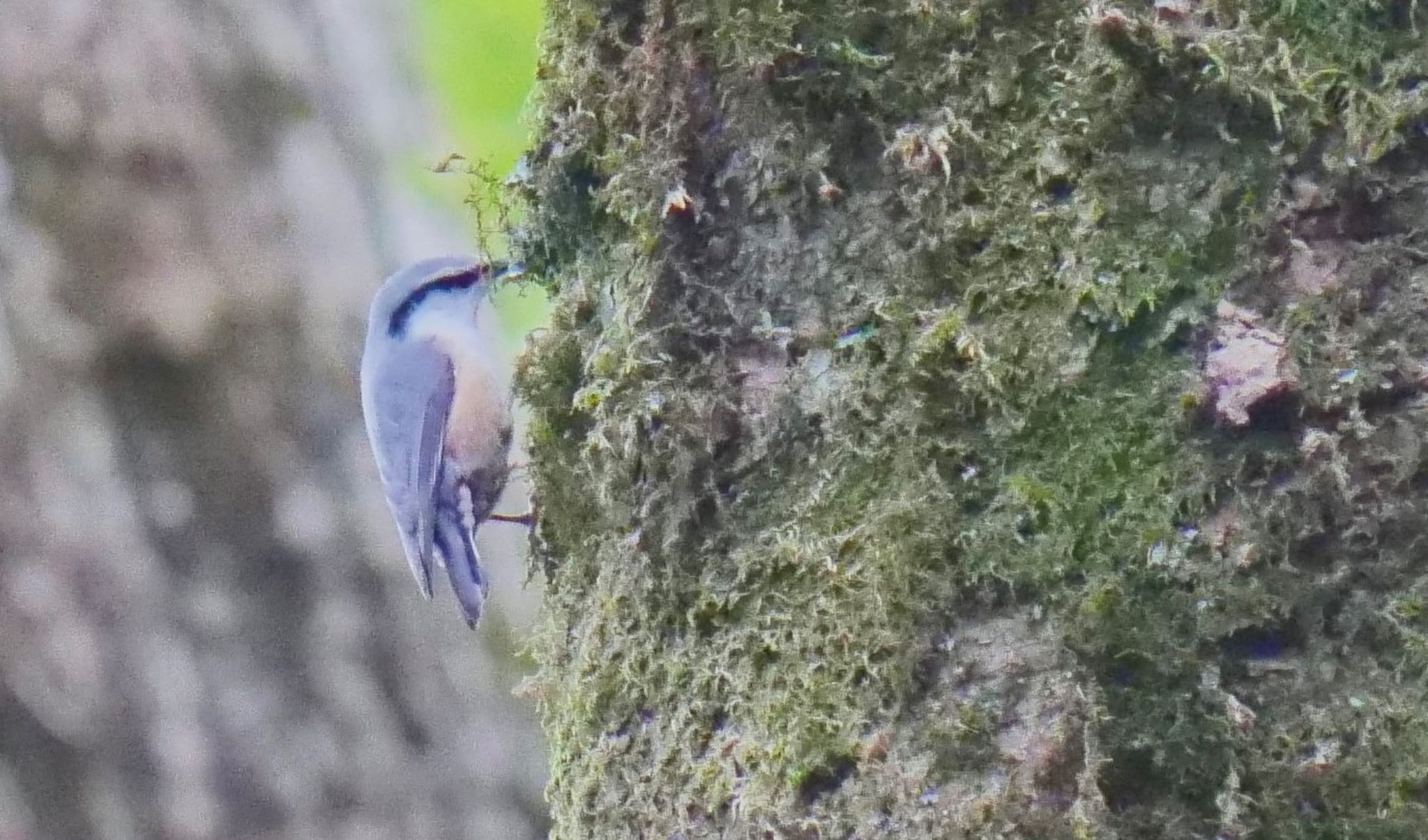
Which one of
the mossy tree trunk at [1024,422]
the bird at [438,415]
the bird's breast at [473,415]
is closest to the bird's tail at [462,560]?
the bird at [438,415]

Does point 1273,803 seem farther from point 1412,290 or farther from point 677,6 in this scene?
point 677,6

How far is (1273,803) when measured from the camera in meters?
0.94

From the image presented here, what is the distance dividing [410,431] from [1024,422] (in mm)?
1864

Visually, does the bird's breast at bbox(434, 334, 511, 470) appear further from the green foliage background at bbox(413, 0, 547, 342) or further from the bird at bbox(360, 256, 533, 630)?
the green foliage background at bbox(413, 0, 547, 342)

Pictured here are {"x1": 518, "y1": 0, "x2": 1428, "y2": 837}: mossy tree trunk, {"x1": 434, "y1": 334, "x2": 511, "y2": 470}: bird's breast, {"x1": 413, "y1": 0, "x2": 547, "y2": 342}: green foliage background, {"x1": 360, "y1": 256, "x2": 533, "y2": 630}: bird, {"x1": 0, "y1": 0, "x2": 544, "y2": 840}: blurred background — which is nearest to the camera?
{"x1": 518, "y1": 0, "x2": 1428, "y2": 837}: mossy tree trunk

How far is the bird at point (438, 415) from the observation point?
2.63m

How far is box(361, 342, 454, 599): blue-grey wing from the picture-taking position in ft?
8.52

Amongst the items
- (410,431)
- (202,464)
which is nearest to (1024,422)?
(410,431)

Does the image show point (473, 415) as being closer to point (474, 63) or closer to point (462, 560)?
point (462, 560)

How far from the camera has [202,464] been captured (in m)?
2.65

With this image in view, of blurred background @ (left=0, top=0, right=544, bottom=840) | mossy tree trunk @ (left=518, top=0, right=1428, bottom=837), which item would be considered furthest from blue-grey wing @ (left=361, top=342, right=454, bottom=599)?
mossy tree trunk @ (left=518, top=0, right=1428, bottom=837)

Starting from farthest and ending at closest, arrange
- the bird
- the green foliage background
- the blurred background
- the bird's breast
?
the green foliage background, the bird's breast, the bird, the blurred background

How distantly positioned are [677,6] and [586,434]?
49cm

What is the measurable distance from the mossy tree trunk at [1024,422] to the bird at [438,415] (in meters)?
1.43
